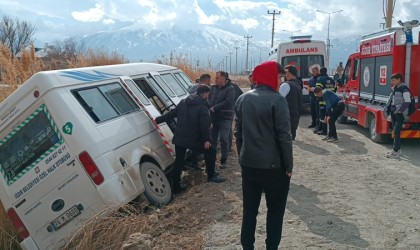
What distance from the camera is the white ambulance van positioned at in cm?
484

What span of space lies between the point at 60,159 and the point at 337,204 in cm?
364

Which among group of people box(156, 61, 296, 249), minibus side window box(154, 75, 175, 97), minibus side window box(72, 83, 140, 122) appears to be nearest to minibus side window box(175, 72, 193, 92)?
minibus side window box(154, 75, 175, 97)

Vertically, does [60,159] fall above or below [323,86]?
below

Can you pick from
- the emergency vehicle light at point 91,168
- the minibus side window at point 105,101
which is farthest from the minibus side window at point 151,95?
the emergency vehicle light at point 91,168

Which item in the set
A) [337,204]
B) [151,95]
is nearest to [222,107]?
[151,95]

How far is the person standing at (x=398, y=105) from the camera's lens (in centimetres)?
805

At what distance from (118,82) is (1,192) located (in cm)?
230

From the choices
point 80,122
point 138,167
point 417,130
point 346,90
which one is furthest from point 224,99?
point 346,90

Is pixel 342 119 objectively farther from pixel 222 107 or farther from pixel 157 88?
pixel 157 88

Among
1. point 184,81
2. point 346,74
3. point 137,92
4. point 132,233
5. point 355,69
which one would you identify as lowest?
point 132,233

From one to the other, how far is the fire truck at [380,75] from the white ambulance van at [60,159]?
20.9ft

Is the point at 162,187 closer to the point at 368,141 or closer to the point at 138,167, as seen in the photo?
the point at 138,167

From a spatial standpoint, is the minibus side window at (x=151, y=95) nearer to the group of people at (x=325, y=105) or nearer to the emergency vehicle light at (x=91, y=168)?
the emergency vehicle light at (x=91, y=168)

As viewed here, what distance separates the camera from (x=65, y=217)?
4980mm
